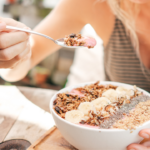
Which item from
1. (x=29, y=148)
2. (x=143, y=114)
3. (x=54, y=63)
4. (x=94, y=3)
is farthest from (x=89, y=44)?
(x=54, y=63)

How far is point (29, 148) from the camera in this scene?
554mm

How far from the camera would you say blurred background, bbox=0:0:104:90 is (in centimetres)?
194

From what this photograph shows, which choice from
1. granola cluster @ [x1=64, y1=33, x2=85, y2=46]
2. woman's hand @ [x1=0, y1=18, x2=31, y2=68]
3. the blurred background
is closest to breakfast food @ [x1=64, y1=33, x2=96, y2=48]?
granola cluster @ [x1=64, y1=33, x2=85, y2=46]

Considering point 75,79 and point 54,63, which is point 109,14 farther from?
point 54,63

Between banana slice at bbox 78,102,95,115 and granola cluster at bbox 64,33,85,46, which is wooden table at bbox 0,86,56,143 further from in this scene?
granola cluster at bbox 64,33,85,46

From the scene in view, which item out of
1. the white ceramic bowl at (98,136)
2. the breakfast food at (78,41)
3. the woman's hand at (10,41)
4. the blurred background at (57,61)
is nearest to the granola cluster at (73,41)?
the breakfast food at (78,41)

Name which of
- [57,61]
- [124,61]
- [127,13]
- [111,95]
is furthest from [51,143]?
[57,61]

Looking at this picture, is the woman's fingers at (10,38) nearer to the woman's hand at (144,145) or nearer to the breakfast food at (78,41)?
the breakfast food at (78,41)

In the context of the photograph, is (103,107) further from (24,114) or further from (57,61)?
(57,61)

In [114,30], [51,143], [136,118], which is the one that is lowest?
[51,143]

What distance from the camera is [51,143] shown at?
1.94 ft

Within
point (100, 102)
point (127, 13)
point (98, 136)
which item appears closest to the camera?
point (98, 136)

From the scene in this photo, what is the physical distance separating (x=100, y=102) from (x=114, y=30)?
578 millimetres

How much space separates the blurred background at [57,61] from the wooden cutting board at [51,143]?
44.7 inches
